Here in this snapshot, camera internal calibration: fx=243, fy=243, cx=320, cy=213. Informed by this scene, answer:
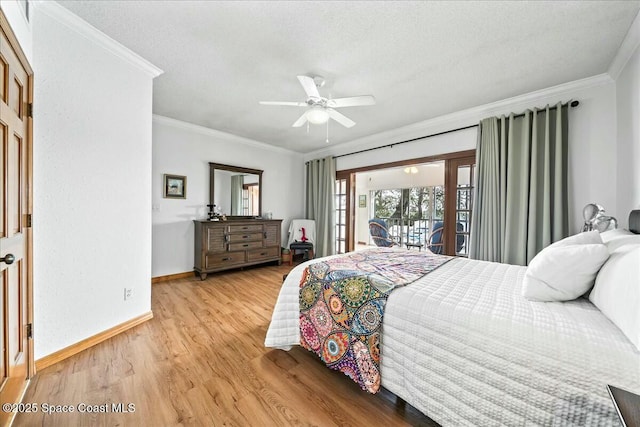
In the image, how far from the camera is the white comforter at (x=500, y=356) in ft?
2.74

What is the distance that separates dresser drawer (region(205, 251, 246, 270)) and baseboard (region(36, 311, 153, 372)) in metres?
1.53

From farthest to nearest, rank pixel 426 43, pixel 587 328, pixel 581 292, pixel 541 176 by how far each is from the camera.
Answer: pixel 541 176, pixel 426 43, pixel 581 292, pixel 587 328

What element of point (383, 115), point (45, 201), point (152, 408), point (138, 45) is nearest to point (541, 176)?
point (383, 115)

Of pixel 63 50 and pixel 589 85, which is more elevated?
pixel 589 85

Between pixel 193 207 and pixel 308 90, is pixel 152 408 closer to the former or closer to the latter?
pixel 308 90

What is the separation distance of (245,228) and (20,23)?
325 cm

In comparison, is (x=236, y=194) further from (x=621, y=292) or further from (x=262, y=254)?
(x=621, y=292)

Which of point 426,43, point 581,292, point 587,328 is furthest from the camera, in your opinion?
point 426,43

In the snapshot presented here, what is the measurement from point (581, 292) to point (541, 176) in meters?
2.20

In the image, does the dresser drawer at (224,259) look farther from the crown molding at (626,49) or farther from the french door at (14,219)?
the crown molding at (626,49)

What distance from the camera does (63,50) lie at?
177 cm

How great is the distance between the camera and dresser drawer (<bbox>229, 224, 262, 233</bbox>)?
13.7 feet

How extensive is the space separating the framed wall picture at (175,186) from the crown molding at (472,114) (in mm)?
3039

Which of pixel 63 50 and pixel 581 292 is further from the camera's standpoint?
pixel 63 50
